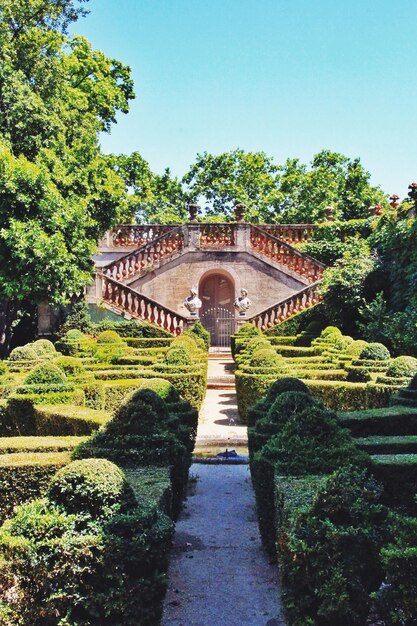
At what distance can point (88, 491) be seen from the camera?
4.06m

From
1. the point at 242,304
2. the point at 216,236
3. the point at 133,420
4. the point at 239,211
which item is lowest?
the point at 133,420

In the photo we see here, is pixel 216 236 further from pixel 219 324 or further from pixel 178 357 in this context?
pixel 178 357

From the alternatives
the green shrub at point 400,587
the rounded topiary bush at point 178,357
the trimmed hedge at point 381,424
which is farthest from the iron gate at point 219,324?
the green shrub at point 400,587

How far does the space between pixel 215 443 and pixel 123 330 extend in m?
11.4

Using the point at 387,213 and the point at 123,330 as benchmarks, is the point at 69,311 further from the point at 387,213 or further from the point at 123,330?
the point at 387,213

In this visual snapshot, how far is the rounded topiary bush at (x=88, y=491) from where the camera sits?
4.07m

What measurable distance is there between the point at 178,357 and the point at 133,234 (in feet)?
50.8

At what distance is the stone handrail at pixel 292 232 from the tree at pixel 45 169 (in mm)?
8569

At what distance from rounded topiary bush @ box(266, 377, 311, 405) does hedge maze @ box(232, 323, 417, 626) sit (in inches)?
0.8

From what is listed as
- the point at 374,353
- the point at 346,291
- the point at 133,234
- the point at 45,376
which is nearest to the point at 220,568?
the point at 45,376

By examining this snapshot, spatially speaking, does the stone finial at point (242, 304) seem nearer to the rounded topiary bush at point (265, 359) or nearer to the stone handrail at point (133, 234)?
the stone handrail at point (133, 234)

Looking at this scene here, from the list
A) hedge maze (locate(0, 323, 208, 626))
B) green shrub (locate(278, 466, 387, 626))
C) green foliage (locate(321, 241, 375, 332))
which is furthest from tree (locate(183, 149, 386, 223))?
green shrub (locate(278, 466, 387, 626))

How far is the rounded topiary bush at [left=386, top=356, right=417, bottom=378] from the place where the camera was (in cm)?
1137

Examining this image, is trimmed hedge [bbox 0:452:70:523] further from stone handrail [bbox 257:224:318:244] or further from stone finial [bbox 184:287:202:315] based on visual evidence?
stone handrail [bbox 257:224:318:244]
